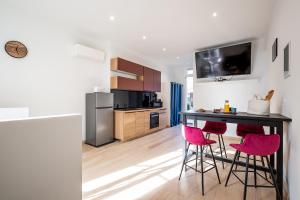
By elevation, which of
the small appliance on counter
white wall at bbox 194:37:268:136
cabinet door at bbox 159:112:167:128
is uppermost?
white wall at bbox 194:37:268:136

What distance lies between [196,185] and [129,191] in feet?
3.06

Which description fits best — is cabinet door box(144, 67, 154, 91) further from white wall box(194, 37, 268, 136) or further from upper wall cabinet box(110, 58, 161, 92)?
white wall box(194, 37, 268, 136)

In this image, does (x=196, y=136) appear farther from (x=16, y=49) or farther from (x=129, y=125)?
(x=16, y=49)

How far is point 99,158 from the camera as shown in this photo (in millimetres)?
3107

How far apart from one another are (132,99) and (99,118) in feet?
6.12

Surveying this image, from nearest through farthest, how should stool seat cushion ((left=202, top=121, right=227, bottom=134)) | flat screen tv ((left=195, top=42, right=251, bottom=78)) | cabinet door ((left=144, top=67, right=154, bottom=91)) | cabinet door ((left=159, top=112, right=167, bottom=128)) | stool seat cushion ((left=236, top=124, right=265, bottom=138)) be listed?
stool seat cushion ((left=236, top=124, right=265, bottom=138)) → stool seat cushion ((left=202, top=121, right=227, bottom=134)) → flat screen tv ((left=195, top=42, right=251, bottom=78)) → cabinet door ((left=144, top=67, right=154, bottom=91)) → cabinet door ((left=159, top=112, right=167, bottom=128))

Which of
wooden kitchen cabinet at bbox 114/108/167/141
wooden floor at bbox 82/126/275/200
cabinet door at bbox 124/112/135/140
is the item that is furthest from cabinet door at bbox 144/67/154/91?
wooden floor at bbox 82/126/275/200

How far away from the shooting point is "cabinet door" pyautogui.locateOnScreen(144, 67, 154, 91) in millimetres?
5535

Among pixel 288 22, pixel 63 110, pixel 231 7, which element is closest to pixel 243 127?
pixel 288 22

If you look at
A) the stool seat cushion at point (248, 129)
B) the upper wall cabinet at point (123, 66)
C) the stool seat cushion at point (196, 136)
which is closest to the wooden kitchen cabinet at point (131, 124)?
the upper wall cabinet at point (123, 66)

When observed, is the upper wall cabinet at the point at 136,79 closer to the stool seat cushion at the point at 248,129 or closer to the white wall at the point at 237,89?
the white wall at the point at 237,89

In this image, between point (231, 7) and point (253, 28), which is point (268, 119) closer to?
point (231, 7)

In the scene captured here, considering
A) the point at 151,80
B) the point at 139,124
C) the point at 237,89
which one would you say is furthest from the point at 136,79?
the point at 237,89

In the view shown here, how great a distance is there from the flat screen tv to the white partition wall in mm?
4381
